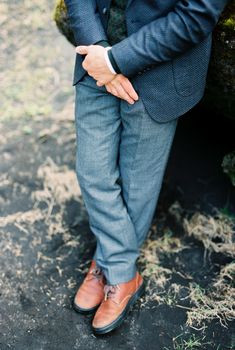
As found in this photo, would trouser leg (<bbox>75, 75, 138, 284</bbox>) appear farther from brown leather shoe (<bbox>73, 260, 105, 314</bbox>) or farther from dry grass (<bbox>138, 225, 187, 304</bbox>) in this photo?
dry grass (<bbox>138, 225, 187, 304</bbox>)

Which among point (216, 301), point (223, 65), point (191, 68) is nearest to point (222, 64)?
point (223, 65)

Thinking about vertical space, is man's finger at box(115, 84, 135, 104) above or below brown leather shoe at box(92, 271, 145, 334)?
above

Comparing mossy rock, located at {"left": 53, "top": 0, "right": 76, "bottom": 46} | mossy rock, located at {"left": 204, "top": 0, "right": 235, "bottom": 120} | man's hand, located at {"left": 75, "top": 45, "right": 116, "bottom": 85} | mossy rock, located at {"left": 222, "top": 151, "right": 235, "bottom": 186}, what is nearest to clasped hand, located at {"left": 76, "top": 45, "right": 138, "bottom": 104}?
man's hand, located at {"left": 75, "top": 45, "right": 116, "bottom": 85}

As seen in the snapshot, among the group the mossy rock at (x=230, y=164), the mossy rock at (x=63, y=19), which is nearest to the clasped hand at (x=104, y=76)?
the mossy rock at (x=63, y=19)

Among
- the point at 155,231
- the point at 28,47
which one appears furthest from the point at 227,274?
the point at 28,47

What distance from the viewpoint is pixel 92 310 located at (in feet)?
9.28

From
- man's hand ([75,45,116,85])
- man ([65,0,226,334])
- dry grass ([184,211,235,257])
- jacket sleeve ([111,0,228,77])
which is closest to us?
jacket sleeve ([111,0,228,77])

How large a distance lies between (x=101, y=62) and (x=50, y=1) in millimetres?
3635

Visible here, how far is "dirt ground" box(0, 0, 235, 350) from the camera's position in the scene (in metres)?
2.72

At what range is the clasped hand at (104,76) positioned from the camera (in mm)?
2314

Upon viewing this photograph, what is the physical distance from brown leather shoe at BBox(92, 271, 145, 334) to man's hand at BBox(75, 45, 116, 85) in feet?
3.88

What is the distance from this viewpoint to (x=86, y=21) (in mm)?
2410

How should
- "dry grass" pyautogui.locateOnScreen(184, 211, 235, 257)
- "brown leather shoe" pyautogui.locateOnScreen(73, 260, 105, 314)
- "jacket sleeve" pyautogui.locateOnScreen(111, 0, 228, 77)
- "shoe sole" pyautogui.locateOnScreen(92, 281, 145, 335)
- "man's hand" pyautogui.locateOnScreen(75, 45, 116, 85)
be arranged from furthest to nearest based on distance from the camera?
1. "dry grass" pyautogui.locateOnScreen(184, 211, 235, 257)
2. "brown leather shoe" pyautogui.locateOnScreen(73, 260, 105, 314)
3. "shoe sole" pyautogui.locateOnScreen(92, 281, 145, 335)
4. "man's hand" pyautogui.locateOnScreen(75, 45, 116, 85)
5. "jacket sleeve" pyautogui.locateOnScreen(111, 0, 228, 77)

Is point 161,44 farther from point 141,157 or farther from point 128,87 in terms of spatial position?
point 141,157
